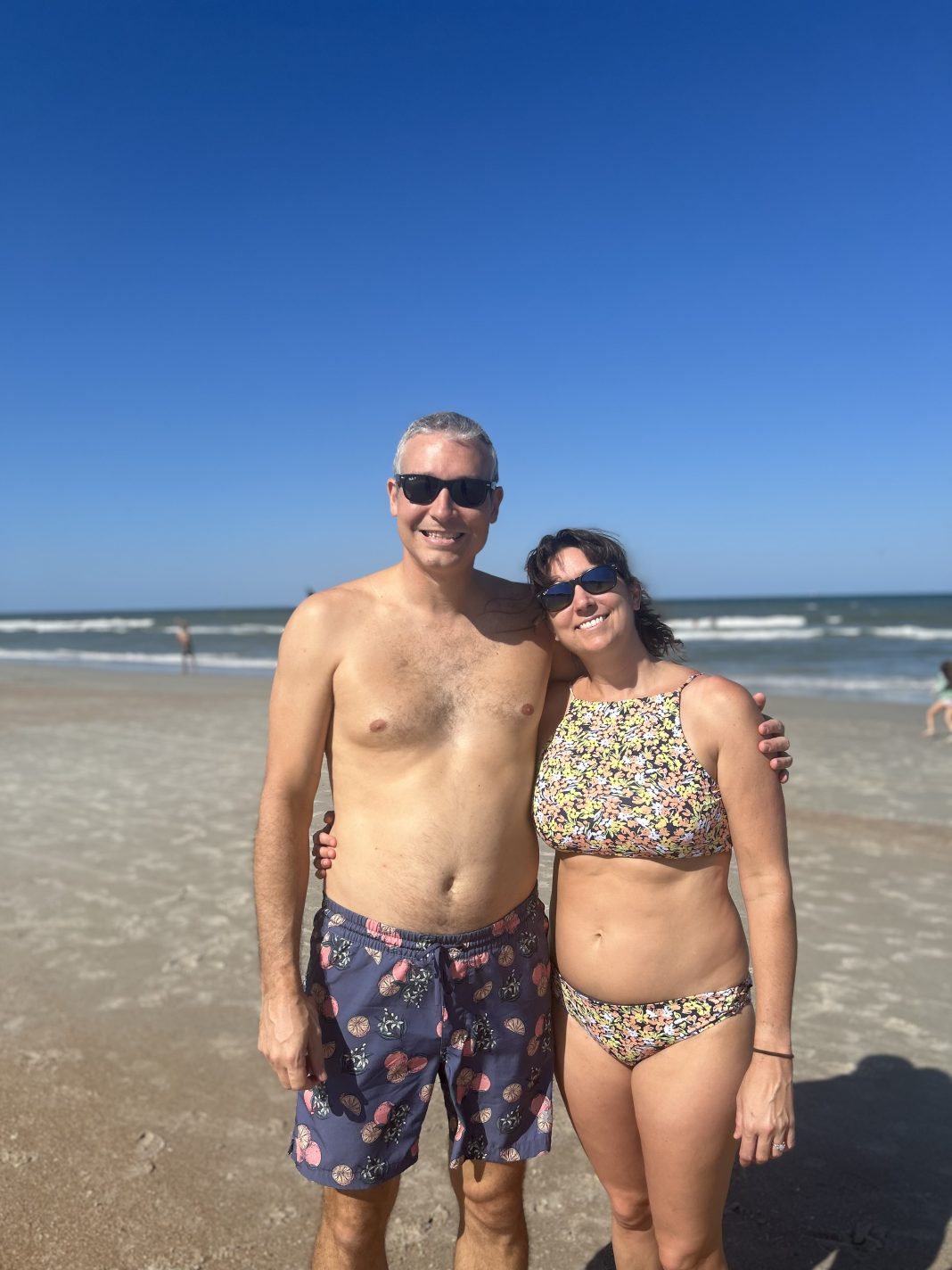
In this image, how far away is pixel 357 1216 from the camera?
2.35m

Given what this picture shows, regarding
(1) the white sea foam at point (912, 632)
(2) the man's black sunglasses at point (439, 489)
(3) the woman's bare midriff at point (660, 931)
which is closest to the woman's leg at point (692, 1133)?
(3) the woman's bare midriff at point (660, 931)

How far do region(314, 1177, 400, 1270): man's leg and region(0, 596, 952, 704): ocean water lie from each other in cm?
970

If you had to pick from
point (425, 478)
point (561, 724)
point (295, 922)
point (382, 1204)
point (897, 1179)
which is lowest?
point (897, 1179)

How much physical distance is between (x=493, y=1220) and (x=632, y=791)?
3.94ft

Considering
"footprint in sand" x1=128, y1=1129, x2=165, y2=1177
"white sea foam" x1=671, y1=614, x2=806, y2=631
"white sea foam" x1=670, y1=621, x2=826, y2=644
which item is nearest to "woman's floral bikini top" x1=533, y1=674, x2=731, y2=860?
"footprint in sand" x1=128, y1=1129, x2=165, y2=1177

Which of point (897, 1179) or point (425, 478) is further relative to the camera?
point (897, 1179)

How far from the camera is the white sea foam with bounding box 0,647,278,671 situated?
102 ft

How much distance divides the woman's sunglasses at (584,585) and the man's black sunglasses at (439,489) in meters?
0.31

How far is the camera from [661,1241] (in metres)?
2.22

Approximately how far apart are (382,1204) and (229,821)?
19.6ft

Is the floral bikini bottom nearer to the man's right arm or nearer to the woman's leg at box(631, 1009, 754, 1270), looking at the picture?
the woman's leg at box(631, 1009, 754, 1270)

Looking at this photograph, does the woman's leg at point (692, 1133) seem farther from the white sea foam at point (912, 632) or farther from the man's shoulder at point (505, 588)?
the white sea foam at point (912, 632)

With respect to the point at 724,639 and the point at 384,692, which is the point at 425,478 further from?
the point at 724,639

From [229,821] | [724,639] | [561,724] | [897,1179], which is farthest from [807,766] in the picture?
[724,639]
